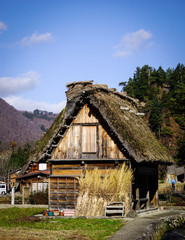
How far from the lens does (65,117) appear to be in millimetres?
18797

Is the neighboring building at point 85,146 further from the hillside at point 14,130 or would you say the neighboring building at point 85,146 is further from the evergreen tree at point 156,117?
the hillside at point 14,130

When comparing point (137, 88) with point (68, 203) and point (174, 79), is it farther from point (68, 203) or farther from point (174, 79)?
point (68, 203)

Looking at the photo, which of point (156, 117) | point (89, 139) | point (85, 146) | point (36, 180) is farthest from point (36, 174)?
point (156, 117)

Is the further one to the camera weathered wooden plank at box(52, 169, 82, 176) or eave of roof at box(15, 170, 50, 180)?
eave of roof at box(15, 170, 50, 180)

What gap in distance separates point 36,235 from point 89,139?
8602 mm

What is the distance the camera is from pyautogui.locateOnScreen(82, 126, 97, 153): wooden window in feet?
61.7

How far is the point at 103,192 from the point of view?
17.1m

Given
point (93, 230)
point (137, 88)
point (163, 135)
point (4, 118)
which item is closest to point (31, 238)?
point (93, 230)

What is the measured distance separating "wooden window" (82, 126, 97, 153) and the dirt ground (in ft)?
22.8

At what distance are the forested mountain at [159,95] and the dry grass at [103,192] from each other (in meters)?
62.8

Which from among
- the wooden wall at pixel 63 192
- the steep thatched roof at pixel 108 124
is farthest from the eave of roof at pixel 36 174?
the wooden wall at pixel 63 192

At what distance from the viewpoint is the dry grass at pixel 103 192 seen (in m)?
17.0

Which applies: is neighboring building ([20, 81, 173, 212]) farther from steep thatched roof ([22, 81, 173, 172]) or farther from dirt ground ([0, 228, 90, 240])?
dirt ground ([0, 228, 90, 240])

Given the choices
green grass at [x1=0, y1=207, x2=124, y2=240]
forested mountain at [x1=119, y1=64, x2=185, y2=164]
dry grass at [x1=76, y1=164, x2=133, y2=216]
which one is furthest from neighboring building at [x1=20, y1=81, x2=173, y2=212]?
forested mountain at [x1=119, y1=64, x2=185, y2=164]
